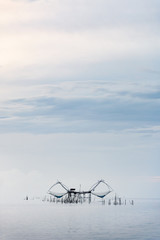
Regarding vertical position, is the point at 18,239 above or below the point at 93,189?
below

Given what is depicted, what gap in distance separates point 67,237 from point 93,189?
125097 mm

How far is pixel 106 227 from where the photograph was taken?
9388 centimetres

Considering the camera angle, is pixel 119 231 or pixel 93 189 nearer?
pixel 119 231

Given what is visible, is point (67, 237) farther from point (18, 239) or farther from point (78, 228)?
point (78, 228)

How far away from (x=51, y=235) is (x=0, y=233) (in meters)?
10.7

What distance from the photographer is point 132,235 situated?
257 feet

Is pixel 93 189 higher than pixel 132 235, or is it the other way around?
pixel 93 189

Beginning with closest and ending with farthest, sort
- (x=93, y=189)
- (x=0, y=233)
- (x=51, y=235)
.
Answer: (x=51, y=235)
(x=0, y=233)
(x=93, y=189)

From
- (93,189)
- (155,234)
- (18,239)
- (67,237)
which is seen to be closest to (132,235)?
(155,234)

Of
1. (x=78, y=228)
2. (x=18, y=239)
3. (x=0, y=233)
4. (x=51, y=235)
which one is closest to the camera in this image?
(x=18, y=239)

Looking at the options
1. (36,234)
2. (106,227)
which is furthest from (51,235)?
(106,227)

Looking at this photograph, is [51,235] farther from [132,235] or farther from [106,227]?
[106,227]

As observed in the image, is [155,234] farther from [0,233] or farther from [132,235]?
[0,233]

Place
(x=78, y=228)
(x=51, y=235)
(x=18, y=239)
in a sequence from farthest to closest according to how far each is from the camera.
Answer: (x=78, y=228) → (x=51, y=235) → (x=18, y=239)
